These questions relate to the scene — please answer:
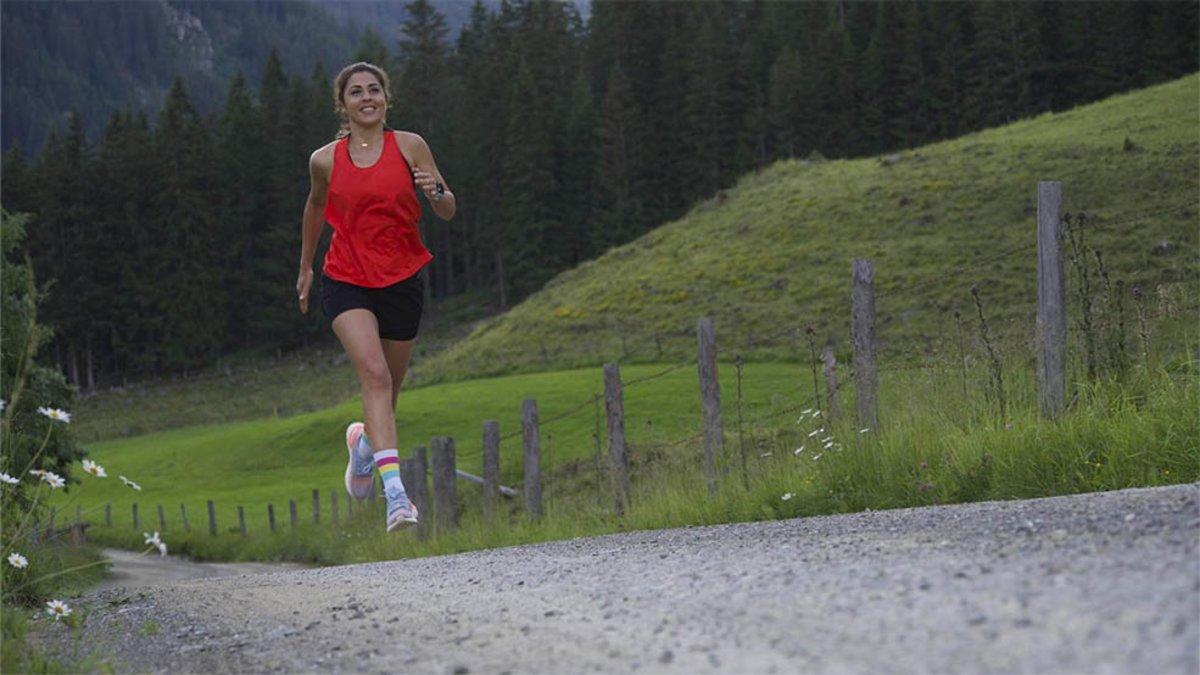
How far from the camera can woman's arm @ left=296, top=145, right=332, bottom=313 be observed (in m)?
7.98

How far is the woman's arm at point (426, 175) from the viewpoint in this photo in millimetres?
7777

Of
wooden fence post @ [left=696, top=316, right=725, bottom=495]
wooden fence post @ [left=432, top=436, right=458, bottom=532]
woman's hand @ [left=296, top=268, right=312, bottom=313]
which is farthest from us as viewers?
wooden fence post @ [left=432, top=436, right=458, bottom=532]

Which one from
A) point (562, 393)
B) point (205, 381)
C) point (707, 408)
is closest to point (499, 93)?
point (205, 381)

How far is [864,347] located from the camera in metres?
11.4

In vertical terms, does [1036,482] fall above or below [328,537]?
above

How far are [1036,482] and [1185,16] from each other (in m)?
86.0

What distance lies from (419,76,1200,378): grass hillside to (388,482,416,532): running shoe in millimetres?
27700

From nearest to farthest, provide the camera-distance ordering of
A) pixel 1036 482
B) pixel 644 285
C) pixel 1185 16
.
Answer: pixel 1036 482
pixel 644 285
pixel 1185 16

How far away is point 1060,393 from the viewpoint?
9.63m

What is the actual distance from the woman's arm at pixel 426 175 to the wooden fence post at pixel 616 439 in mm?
6057

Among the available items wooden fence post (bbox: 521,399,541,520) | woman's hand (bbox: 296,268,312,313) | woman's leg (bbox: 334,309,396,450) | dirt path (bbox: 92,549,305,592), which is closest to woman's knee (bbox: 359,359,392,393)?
woman's leg (bbox: 334,309,396,450)

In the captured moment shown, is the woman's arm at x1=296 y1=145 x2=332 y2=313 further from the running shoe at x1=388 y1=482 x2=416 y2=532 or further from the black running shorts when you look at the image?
the running shoe at x1=388 y1=482 x2=416 y2=532

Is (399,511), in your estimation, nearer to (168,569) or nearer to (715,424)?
(715,424)

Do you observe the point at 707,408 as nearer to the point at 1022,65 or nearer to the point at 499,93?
the point at 1022,65
